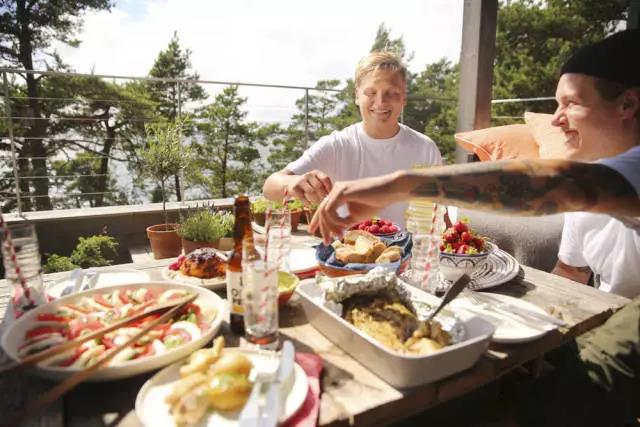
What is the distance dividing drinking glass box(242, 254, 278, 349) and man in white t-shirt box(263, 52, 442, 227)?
123 centimetres

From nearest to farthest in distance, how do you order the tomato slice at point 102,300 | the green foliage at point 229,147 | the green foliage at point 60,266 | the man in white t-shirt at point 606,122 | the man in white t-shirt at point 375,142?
the tomato slice at point 102,300, the man in white t-shirt at point 606,122, the man in white t-shirt at point 375,142, the green foliage at point 60,266, the green foliage at point 229,147

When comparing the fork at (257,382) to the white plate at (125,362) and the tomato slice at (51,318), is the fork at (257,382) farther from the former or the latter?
the tomato slice at (51,318)

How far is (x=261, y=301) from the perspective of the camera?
0.80 metres

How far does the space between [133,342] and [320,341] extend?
1.26 ft

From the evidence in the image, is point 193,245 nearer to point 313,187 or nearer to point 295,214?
point 295,214

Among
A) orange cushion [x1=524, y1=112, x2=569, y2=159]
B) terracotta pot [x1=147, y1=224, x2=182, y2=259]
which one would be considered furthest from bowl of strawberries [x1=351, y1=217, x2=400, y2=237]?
orange cushion [x1=524, y1=112, x2=569, y2=159]

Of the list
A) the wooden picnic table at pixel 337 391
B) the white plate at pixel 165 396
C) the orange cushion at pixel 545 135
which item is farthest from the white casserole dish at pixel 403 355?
the orange cushion at pixel 545 135

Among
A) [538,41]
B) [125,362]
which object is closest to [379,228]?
[125,362]

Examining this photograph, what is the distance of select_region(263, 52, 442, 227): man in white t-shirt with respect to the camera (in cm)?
218

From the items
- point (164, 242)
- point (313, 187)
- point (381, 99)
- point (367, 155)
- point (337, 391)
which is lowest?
point (164, 242)

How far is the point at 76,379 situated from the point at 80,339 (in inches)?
4.3

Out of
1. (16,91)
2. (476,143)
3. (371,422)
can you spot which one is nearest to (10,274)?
(371,422)

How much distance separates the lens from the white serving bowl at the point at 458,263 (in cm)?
126

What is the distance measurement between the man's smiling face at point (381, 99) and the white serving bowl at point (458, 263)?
1.19 metres
